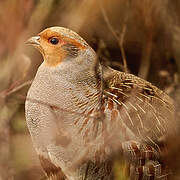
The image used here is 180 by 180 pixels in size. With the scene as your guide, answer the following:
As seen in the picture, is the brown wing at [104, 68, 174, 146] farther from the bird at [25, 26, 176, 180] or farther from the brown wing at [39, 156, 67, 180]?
the brown wing at [39, 156, 67, 180]

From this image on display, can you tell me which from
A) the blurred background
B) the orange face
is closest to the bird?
the orange face

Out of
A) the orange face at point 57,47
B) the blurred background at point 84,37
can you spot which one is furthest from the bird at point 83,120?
the blurred background at point 84,37

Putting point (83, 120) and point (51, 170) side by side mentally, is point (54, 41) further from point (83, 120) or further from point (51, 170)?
point (51, 170)

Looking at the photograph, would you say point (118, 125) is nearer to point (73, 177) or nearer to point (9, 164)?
point (73, 177)

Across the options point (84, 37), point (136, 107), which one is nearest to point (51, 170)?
point (136, 107)

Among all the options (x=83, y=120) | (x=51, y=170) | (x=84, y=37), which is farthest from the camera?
(x=84, y=37)
